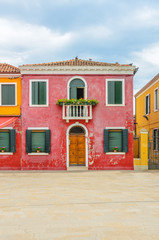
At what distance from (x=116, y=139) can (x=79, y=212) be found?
12.5 meters

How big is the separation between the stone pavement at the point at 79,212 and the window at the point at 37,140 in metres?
6.79

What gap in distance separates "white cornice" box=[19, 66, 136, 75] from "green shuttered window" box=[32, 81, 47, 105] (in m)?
0.97

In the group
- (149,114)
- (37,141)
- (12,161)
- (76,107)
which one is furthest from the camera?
(149,114)

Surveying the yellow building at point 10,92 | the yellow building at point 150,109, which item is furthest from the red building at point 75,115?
the yellow building at point 150,109

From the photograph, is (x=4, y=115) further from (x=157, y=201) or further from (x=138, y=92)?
(x=138, y=92)

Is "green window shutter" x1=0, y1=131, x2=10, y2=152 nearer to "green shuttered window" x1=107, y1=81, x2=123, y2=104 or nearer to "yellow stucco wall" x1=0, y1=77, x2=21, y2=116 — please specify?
"yellow stucco wall" x1=0, y1=77, x2=21, y2=116

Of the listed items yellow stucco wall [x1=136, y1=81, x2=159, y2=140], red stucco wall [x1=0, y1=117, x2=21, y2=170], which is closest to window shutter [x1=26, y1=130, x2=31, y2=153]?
red stucco wall [x1=0, y1=117, x2=21, y2=170]

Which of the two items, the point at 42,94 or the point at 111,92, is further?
the point at 111,92

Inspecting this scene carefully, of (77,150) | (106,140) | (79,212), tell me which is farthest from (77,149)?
(79,212)

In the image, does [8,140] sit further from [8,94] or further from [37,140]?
[8,94]

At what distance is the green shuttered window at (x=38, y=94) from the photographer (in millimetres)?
20250

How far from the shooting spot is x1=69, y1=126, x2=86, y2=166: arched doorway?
20594 mm

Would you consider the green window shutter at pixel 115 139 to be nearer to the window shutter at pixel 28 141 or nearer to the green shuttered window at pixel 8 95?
the window shutter at pixel 28 141

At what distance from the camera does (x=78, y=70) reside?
20.3 metres
